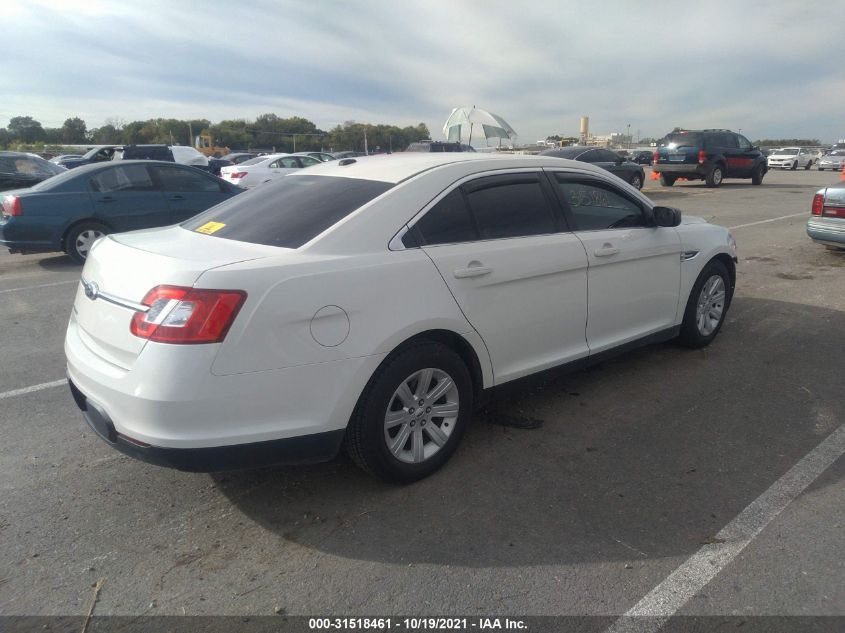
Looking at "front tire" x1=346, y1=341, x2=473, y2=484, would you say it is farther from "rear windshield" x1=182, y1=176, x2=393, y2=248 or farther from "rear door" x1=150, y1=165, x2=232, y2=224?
"rear door" x1=150, y1=165, x2=232, y2=224

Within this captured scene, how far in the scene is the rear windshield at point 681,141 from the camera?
22047 millimetres

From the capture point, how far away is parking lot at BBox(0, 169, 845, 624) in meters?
2.53

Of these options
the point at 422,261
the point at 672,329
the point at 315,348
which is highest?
the point at 422,261

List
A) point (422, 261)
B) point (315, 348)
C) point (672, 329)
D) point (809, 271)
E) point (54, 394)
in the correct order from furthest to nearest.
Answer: point (809, 271)
point (672, 329)
point (54, 394)
point (422, 261)
point (315, 348)

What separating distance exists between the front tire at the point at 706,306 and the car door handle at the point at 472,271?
2.41 meters

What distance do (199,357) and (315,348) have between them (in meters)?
0.49

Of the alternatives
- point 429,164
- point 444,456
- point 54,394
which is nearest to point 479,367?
point 444,456

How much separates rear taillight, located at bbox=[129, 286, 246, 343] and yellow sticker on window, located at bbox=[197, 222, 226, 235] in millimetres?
945

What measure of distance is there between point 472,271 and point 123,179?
8.11 meters

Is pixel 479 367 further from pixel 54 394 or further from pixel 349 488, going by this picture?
pixel 54 394

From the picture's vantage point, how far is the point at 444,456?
344 cm

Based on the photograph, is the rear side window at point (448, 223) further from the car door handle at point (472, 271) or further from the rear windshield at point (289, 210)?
the rear windshield at point (289, 210)

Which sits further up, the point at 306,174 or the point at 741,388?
the point at 306,174

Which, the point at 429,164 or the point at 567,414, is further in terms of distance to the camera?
the point at 567,414
